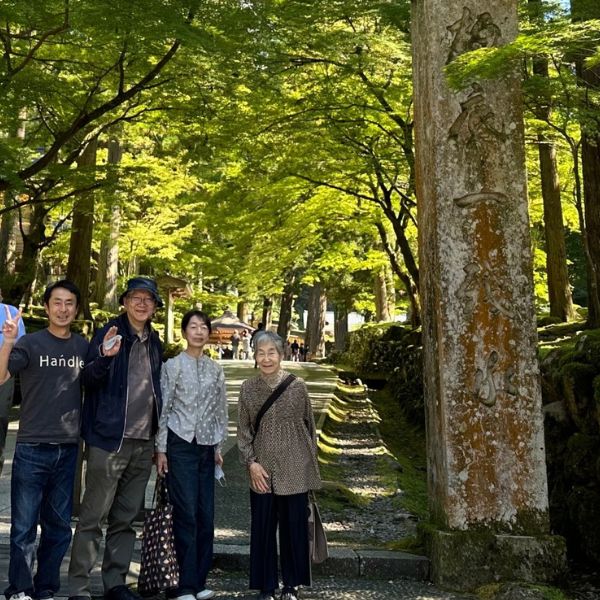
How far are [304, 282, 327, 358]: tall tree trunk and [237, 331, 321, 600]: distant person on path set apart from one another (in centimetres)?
2757

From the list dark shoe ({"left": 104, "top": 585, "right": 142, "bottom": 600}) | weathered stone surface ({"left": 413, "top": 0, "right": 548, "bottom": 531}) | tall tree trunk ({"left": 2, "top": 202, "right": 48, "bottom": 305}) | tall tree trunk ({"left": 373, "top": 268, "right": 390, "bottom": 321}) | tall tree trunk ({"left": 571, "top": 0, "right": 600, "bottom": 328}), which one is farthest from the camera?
tall tree trunk ({"left": 373, "top": 268, "right": 390, "bottom": 321})

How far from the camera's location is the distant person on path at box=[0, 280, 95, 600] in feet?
12.7

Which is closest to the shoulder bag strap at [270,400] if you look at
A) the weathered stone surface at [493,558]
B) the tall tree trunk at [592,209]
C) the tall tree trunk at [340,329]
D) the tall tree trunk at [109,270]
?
the weathered stone surface at [493,558]

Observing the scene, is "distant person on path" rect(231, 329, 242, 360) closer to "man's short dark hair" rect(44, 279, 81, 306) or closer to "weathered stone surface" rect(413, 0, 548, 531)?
"weathered stone surface" rect(413, 0, 548, 531)

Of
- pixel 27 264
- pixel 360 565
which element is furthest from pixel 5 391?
pixel 27 264

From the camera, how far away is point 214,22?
946 cm

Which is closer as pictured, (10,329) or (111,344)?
(10,329)

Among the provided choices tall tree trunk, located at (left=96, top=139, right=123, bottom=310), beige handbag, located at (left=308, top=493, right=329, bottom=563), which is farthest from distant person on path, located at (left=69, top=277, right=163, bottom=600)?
tall tree trunk, located at (left=96, top=139, right=123, bottom=310)

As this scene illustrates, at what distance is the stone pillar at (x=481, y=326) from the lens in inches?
193

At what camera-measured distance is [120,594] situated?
4070 millimetres

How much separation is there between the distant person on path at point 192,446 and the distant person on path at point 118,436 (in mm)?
104

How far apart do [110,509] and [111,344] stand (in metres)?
1.01

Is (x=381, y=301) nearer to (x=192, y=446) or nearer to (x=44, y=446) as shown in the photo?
(x=192, y=446)

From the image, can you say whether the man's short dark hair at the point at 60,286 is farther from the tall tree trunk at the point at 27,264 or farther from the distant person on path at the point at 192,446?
the tall tree trunk at the point at 27,264
